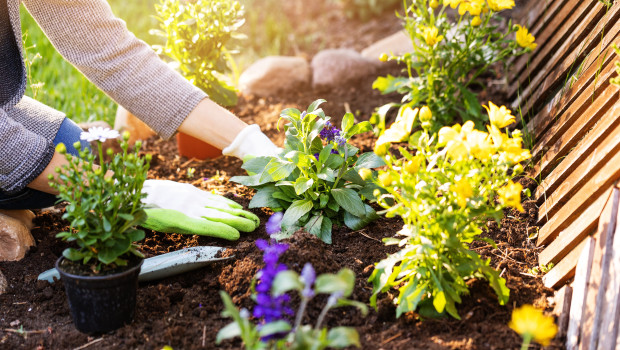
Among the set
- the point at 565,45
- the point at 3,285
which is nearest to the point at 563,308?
the point at 565,45

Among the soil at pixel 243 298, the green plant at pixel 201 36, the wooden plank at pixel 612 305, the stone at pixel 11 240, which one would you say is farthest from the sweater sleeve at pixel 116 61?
the wooden plank at pixel 612 305

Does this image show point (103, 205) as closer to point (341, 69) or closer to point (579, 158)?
point (579, 158)

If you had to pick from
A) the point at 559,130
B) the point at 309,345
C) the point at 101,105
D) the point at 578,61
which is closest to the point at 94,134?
the point at 309,345

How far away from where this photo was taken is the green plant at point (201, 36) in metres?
2.42

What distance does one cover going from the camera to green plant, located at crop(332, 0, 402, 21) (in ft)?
13.5

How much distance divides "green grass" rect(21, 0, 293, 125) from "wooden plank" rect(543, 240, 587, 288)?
5.88ft

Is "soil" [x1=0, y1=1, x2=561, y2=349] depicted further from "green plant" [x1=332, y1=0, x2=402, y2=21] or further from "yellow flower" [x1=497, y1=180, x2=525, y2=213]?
"green plant" [x1=332, y1=0, x2=402, y2=21]

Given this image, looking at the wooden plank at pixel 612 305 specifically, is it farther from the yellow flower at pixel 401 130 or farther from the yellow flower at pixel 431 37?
the yellow flower at pixel 431 37

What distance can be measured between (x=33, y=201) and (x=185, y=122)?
22.9 inches

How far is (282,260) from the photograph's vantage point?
161 cm

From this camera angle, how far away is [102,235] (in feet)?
4.59

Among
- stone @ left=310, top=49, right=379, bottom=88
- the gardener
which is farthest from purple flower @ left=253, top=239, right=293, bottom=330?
stone @ left=310, top=49, right=379, bottom=88

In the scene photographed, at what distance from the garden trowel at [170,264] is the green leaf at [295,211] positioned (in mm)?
213

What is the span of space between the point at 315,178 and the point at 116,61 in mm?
829
